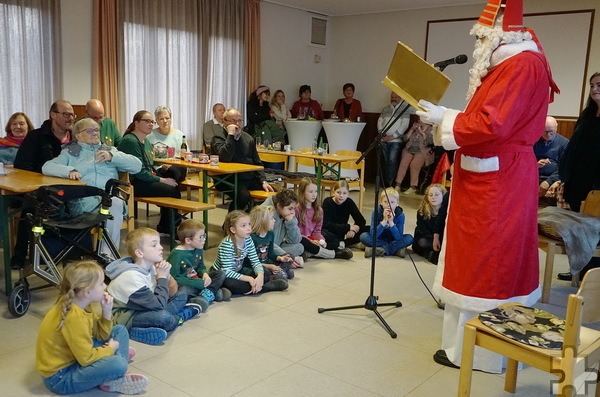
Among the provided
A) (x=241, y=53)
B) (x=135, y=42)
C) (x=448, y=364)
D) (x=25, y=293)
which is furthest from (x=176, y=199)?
(x=241, y=53)

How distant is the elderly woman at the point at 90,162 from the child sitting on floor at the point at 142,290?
36.6 inches

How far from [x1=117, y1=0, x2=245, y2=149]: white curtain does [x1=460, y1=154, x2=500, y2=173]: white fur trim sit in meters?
5.33

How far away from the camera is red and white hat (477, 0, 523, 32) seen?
2373 millimetres

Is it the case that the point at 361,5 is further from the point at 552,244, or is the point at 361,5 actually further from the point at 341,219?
the point at 552,244

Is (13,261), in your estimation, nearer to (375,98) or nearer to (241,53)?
(241,53)

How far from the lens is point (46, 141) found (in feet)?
13.1

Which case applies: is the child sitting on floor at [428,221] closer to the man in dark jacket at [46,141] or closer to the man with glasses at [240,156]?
the man with glasses at [240,156]

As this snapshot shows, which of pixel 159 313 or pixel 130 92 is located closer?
pixel 159 313

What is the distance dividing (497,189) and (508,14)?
2.47ft

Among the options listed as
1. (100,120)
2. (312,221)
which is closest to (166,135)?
(100,120)

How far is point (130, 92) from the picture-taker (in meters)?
6.98

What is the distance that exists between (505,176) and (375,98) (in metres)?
7.00

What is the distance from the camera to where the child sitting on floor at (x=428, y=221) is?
4.57 m

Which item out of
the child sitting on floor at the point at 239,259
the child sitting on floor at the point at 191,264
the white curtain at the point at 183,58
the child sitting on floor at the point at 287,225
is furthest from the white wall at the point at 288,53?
the child sitting on floor at the point at 191,264
